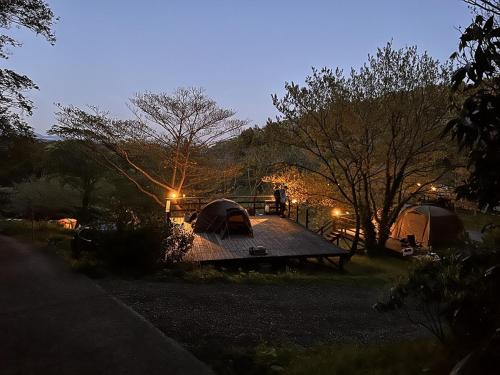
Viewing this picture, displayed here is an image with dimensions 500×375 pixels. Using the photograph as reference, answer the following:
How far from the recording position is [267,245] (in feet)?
49.8

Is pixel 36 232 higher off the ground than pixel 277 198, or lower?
lower

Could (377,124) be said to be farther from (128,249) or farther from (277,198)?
(128,249)

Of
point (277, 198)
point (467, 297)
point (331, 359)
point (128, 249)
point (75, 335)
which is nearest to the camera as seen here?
point (467, 297)

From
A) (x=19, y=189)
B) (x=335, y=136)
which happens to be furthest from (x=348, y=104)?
(x=19, y=189)

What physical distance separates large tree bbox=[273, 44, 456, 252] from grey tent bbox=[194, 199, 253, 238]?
4.12 m

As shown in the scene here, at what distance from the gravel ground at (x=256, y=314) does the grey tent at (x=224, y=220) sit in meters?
6.28

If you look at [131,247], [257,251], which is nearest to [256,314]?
[131,247]

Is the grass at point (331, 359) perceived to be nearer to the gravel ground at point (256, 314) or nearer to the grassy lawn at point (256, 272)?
the gravel ground at point (256, 314)

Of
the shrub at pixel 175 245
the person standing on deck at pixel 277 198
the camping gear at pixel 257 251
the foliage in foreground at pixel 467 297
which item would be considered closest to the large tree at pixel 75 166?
the person standing on deck at pixel 277 198

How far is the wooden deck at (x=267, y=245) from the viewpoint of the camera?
1367 centimetres

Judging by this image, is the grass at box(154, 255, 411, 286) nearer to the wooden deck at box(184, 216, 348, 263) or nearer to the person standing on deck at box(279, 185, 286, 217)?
the wooden deck at box(184, 216, 348, 263)

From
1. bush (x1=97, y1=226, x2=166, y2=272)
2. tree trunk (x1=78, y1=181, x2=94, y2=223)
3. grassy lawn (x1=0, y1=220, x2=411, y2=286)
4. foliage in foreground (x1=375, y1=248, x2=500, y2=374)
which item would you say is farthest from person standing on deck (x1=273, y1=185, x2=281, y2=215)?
foliage in foreground (x1=375, y1=248, x2=500, y2=374)

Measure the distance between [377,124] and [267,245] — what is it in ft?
23.0

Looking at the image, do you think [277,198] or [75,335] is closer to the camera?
[75,335]
